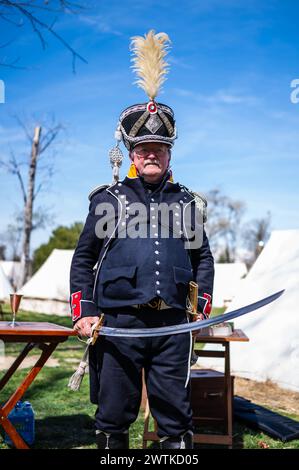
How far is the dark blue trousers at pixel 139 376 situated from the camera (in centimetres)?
265

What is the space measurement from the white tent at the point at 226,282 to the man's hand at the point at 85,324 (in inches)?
975

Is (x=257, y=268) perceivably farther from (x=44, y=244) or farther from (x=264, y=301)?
(x=44, y=244)

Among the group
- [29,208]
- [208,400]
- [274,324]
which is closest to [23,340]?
[208,400]

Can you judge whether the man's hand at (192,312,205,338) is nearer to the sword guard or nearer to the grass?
the sword guard

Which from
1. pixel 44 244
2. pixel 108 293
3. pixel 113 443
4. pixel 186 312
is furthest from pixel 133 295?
pixel 44 244

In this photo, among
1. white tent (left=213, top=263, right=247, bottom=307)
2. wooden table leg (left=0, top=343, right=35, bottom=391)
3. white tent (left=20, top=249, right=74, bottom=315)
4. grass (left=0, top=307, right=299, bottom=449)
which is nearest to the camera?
wooden table leg (left=0, top=343, right=35, bottom=391)

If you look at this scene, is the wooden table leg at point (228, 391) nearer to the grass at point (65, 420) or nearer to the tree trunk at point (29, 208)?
the grass at point (65, 420)

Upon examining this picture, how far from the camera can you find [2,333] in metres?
3.16

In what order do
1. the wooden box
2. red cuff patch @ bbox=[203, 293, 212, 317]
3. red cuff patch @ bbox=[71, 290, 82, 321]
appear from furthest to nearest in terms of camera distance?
the wooden box < red cuff patch @ bbox=[203, 293, 212, 317] < red cuff patch @ bbox=[71, 290, 82, 321]

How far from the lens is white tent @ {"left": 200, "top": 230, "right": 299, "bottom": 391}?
6.07 metres

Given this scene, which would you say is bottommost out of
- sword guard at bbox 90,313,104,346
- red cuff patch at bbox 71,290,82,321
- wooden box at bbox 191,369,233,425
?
wooden box at bbox 191,369,233,425

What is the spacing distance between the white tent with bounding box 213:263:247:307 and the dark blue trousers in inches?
974

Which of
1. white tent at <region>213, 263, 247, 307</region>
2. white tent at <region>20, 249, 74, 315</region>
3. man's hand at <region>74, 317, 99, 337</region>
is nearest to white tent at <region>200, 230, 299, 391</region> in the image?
man's hand at <region>74, 317, 99, 337</region>

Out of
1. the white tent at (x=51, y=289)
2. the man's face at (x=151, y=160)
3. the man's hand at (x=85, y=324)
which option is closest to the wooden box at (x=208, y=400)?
the man's hand at (x=85, y=324)
